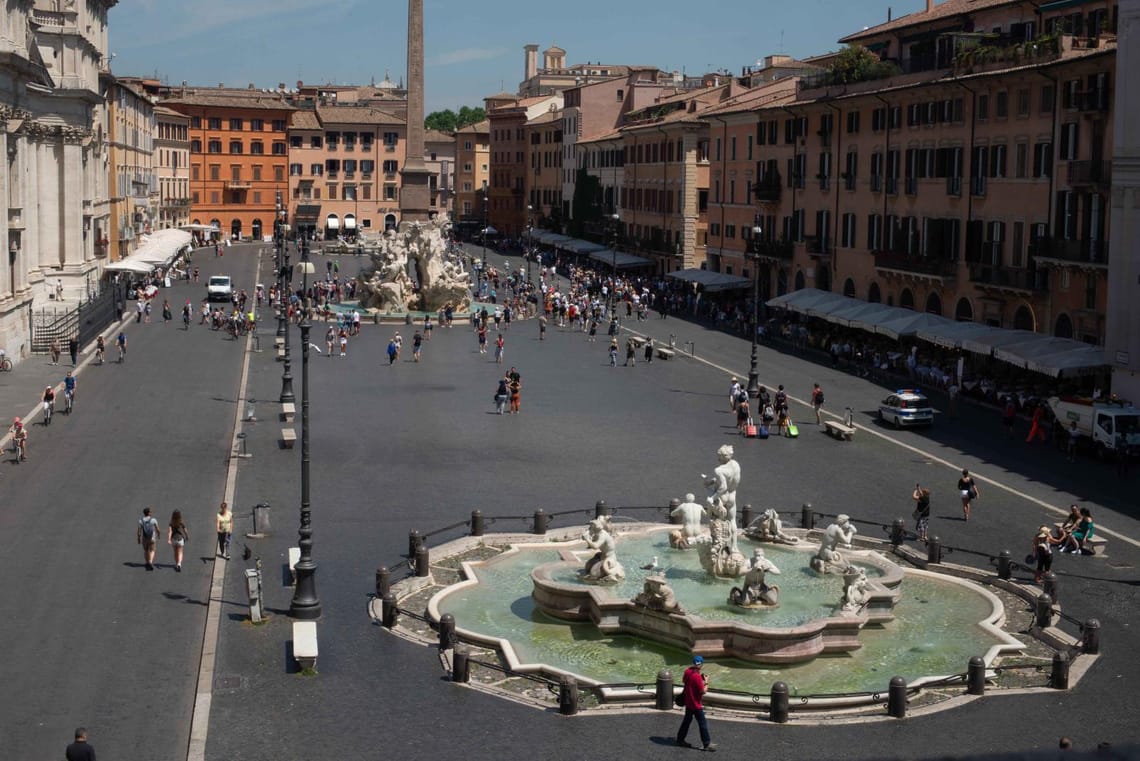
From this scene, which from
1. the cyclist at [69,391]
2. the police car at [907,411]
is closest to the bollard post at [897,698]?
the police car at [907,411]

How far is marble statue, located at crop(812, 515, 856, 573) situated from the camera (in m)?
23.8

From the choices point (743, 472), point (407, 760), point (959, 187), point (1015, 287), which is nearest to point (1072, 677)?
point (407, 760)

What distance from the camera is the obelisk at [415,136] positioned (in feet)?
244

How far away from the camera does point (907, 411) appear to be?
3934cm

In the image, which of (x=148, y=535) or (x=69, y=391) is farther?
(x=69, y=391)

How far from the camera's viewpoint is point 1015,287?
1880 inches

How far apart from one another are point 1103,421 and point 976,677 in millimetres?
17958

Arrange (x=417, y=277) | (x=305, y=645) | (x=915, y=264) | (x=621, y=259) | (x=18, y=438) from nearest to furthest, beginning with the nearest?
(x=305, y=645) < (x=18, y=438) < (x=915, y=264) < (x=417, y=277) < (x=621, y=259)

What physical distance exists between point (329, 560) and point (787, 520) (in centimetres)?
885

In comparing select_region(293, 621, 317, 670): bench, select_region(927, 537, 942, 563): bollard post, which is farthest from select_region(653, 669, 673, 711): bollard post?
select_region(927, 537, 942, 563): bollard post

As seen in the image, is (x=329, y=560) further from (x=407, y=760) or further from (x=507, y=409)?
(x=507, y=409)

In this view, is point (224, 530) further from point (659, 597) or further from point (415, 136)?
point (415, 136)

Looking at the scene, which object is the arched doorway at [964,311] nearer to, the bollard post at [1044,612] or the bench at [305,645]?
the bollard post at [1044,612]

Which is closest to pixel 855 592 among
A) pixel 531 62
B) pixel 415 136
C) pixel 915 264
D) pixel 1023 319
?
pixel 1023 319
